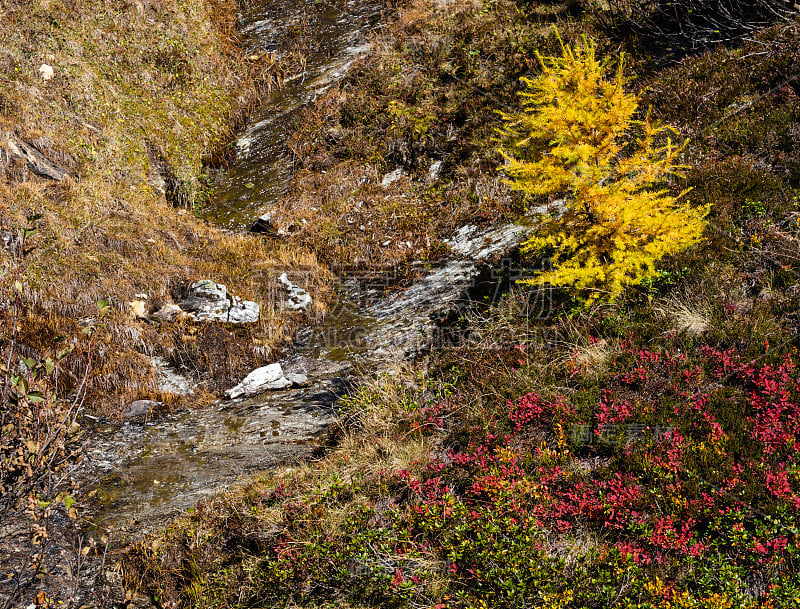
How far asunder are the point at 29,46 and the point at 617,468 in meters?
15.5

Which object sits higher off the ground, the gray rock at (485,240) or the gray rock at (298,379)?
the gray rock at (485,240)

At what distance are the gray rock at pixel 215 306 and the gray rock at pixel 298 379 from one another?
5.07 ft

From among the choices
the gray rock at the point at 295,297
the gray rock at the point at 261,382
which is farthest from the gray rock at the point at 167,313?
the gray rock at the point at 295,297

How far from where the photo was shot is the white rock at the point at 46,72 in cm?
1223

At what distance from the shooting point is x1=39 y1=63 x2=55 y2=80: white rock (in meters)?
12.2

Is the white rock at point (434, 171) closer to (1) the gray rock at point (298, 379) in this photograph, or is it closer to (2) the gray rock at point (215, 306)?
(2) the gray rock at point (215, 306)

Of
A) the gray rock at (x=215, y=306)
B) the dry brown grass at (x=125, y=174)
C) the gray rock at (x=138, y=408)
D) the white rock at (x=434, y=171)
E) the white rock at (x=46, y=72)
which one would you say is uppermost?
the white rock at (x=46, y=72)

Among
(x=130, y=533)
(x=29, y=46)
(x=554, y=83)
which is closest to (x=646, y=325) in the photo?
(x=554, y=83)

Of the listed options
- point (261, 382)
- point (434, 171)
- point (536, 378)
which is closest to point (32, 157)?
point (261, 382)

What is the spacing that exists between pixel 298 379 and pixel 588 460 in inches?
185

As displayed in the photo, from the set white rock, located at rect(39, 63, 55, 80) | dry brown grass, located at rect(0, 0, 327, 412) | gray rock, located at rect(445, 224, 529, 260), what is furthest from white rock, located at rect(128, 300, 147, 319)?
white rock, located at rect(39, 63, 55, 80)

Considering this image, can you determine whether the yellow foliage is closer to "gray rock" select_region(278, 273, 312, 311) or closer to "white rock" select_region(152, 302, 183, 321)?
"gray rock" select_region(278, 273, 312, 311)

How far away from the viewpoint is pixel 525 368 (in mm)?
6609

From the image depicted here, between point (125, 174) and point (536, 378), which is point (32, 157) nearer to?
point (125, 174)
